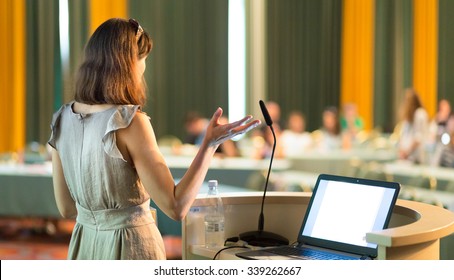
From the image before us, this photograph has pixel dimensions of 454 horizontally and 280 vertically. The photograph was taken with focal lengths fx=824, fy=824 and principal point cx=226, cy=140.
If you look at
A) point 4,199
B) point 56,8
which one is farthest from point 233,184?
point 56,8

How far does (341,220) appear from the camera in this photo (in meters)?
2.57

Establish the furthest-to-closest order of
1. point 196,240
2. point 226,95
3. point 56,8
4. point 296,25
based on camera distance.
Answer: point 296,25
point 226,95
point 56,8
point 196,240

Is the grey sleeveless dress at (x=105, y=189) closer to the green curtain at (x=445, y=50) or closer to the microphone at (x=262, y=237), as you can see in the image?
the microphone at (x=262, y=237)

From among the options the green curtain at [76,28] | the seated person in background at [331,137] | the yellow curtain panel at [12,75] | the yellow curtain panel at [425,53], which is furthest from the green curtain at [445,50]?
the yellow curtain panel at [12,75]

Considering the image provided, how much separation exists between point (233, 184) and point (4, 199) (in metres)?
2.21

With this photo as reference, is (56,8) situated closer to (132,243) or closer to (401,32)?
(401,32)

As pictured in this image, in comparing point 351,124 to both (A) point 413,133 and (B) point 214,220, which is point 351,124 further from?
(B) point 214,220

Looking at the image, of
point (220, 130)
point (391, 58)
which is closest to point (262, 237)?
point (220, 130)

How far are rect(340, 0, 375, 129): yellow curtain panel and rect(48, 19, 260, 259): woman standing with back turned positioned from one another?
13257 millimetres

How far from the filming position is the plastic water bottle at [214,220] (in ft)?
9.25

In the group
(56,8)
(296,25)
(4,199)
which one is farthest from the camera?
(296,25)

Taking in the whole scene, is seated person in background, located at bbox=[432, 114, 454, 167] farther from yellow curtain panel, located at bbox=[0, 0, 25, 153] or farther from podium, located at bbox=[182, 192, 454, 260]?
yellow curtain panel, located at bbox=[0, 0, 25, 153]

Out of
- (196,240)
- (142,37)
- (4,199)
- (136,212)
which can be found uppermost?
(142,37)

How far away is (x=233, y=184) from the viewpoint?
8227 millimetres
